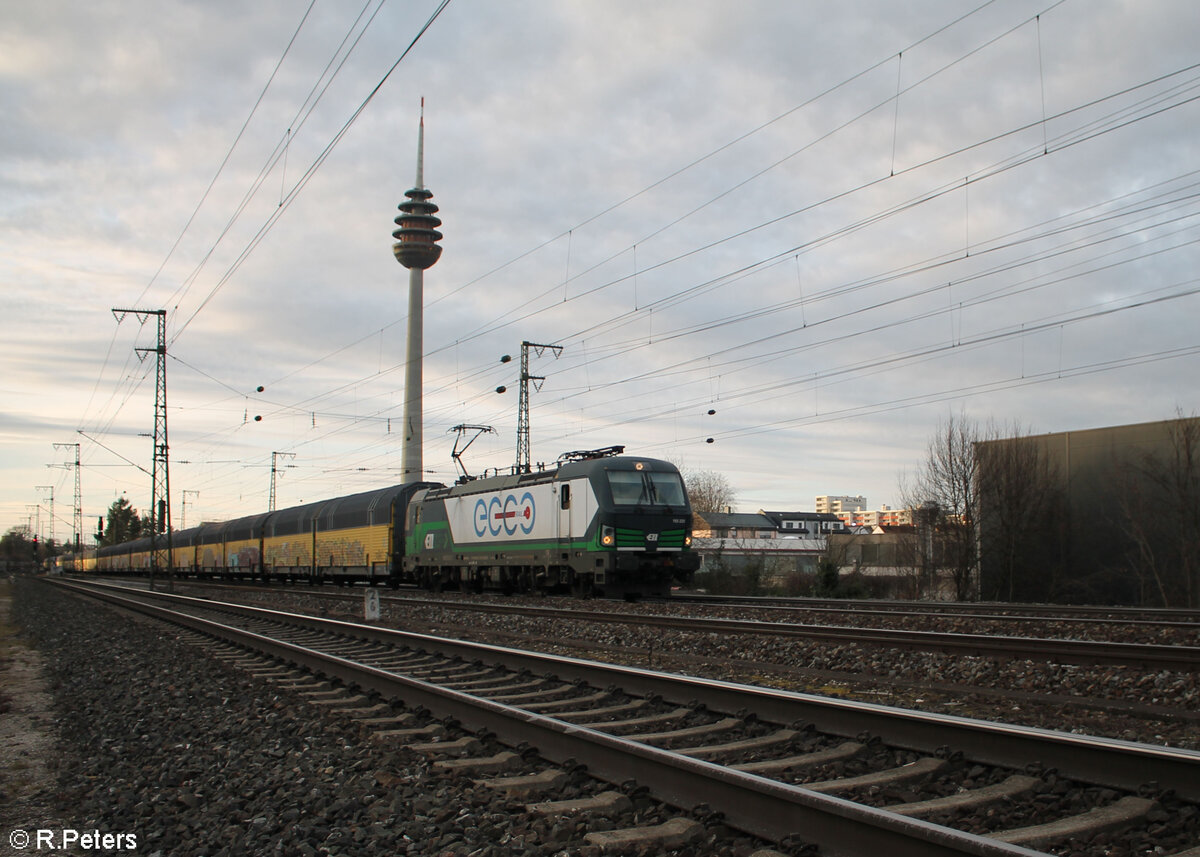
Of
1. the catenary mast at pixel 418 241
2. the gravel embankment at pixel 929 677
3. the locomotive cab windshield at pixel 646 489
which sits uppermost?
the catenary mast at pixel 418 241

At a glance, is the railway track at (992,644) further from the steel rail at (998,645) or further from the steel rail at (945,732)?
the steel rail at (945,732)

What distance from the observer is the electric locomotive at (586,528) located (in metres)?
21.5

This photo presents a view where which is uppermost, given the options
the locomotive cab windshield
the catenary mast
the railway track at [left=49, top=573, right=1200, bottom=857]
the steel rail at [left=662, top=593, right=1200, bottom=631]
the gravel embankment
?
the catenary mast

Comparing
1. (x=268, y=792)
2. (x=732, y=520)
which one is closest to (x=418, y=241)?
(x=732, y=520)

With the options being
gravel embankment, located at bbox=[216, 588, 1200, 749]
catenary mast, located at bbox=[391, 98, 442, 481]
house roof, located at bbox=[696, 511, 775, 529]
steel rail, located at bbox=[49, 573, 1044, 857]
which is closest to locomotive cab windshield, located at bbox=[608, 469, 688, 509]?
gravel embankment, located at bbox=[216, 588, 1200, 749]

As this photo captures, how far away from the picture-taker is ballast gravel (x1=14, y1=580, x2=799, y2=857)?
4.64 metres

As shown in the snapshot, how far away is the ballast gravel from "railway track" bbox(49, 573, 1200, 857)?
295 millimetres

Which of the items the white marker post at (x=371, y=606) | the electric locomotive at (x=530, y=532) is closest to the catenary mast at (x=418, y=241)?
the electric locomotive at (x=530, y=532)

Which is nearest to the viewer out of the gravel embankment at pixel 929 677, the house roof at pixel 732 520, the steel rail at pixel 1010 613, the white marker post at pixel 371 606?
the gravel embankment at pixel 929 677

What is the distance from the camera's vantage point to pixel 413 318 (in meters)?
104

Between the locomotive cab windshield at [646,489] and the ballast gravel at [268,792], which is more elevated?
the locomotive cab windshield at [646,489]

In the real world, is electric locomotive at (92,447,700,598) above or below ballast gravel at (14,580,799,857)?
above

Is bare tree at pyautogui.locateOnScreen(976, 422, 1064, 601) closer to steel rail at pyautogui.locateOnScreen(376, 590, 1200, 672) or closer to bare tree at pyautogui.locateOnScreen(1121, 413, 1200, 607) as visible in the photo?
bare tree at pyautogui.locateOnScreen(1121, 413, 1200, 607)

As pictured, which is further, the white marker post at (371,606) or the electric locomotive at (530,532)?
the electric locomotive at (530,532)
